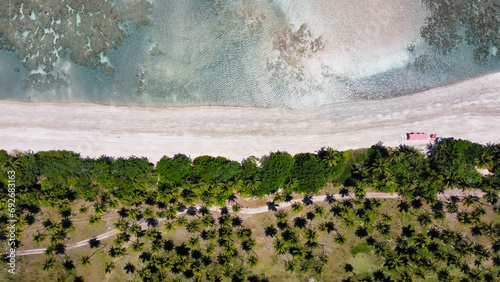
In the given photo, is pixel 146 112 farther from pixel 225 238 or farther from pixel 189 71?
pixel 225 238

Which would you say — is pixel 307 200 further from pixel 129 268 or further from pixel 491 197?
pixel 129 268

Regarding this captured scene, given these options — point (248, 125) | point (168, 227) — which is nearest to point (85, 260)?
point (168, 227)

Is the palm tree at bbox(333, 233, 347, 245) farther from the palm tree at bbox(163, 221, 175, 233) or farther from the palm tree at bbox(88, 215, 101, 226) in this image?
the palm tree at bbox(88, 215, 101, 226)

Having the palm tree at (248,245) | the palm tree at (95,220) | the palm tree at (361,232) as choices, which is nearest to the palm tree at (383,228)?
the palm tree at (361,232)

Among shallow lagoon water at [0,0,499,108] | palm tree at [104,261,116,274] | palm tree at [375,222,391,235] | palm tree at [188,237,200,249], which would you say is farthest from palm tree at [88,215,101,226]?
palm tree at [375,222,391,235]

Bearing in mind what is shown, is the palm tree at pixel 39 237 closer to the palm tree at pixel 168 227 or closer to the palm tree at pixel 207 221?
the palm tree at pixel 168 227

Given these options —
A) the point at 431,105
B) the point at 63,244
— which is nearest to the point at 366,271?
the point at 431,105
